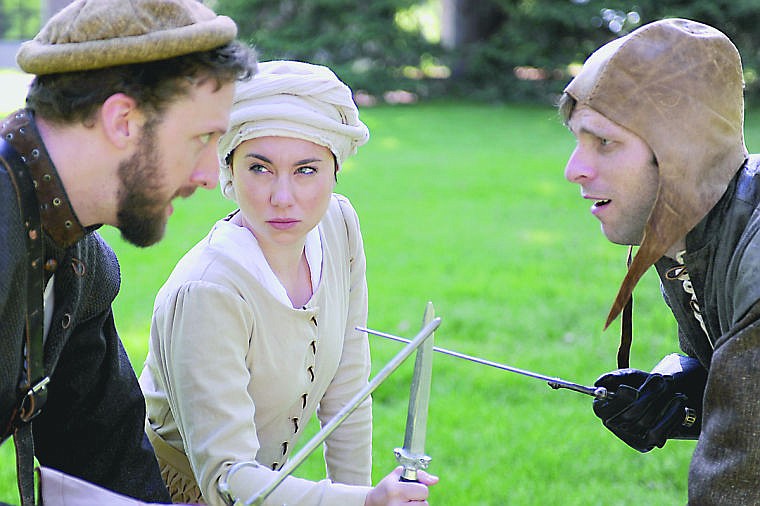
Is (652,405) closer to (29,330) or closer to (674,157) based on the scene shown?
(674,157)

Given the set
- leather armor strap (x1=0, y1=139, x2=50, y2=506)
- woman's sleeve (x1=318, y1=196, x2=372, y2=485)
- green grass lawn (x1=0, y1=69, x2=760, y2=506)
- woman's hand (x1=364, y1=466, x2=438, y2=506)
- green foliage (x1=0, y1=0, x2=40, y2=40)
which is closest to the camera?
leather armor strap (x1=0, y1=139, x2=50, y2=506)

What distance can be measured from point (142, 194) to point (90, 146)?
0.51 ft

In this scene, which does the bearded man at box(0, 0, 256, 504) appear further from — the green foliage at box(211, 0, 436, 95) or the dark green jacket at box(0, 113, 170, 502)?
the green foliage at box(211, 0, 436, 95)

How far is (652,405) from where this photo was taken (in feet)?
8.78

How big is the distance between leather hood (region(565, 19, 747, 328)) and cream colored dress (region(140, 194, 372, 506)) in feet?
2.94

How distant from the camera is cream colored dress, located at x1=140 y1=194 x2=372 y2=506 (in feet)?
7.95

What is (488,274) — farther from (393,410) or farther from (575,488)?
(575,488)

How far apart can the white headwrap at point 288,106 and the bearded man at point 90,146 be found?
0.21 meters

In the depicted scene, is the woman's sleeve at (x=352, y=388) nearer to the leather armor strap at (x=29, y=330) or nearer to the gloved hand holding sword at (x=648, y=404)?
the gloved hand holding sword at (x=648, y=404)

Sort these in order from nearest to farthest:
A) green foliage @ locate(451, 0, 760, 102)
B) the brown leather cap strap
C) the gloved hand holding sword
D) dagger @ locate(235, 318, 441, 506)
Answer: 1. dagger @ locate(235, 318, 441, 506)
2. the gloved hand holding sword
3. the brown leather cap strap
4. green foliage @ locate(451, 0, 760, 102)

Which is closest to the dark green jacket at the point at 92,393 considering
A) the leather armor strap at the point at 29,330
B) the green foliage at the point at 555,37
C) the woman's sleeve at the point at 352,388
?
the leather armor strap at the point at 29,330

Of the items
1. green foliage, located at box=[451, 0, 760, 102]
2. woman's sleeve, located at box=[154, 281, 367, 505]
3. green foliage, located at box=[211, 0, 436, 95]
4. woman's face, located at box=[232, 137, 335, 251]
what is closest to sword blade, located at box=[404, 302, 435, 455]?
woman's sleeve, located at box=[154, 281, 367, 505]

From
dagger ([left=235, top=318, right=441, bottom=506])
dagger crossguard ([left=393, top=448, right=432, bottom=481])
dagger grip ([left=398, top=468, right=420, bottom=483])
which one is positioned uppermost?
dagger ([left=235, top=318, right=441, bottom=506])

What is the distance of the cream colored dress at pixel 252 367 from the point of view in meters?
2.42
